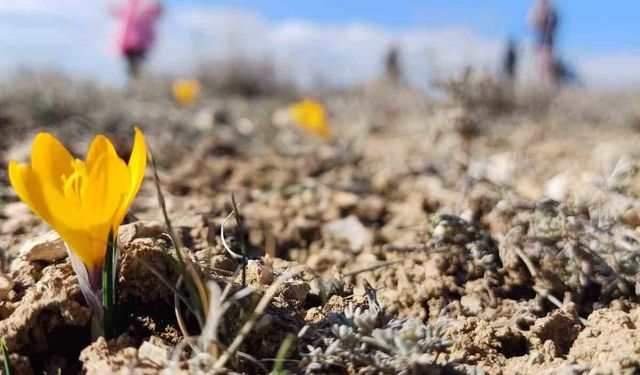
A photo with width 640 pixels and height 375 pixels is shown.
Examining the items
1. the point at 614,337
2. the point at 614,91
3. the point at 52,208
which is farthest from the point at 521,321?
the point at 614,91

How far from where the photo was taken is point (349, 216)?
2887 millimetres

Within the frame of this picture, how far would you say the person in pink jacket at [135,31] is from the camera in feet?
40.1

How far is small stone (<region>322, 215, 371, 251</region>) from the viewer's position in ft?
8.20

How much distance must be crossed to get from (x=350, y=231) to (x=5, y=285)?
1.39 m

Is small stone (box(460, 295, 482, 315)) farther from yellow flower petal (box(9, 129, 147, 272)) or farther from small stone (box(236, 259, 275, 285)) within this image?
yellow flower petal (box(9, 129, 147, 272))

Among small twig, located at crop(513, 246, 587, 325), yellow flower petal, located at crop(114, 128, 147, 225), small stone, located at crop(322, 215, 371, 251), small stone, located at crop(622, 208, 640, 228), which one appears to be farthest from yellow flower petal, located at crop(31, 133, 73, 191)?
small stone, located at crop(622, 208, 640, 228)

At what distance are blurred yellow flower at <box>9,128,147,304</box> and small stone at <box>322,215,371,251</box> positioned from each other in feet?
4.25

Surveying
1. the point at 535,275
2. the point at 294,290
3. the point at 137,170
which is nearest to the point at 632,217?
the point at 535,275

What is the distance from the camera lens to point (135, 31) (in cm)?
1226

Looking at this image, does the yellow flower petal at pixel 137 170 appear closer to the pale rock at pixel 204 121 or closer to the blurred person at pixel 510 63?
the pale rock at pixel 204 121

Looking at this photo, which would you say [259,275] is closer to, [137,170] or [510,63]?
[137,170]

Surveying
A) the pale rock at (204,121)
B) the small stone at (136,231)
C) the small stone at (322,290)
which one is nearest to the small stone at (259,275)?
the small stone at (322,290)

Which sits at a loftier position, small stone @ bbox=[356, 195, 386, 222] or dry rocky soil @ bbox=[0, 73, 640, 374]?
dry rocky soil @ bbox=[0, 73, 640, 374]

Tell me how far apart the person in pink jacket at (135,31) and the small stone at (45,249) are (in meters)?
11.0
